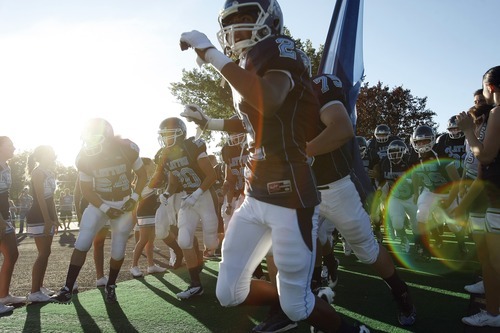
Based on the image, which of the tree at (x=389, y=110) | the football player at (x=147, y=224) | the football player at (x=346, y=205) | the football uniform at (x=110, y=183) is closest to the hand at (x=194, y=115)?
the football player at (x=346, y=205)

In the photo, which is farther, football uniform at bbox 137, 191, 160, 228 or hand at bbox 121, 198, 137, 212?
football uniform at bbox 137, 191, 160, 228

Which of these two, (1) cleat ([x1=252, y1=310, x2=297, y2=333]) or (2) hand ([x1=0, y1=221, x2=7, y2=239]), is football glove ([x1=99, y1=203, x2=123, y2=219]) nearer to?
(2) hand ([x1=0, y1=221, x2=7, y2=239])

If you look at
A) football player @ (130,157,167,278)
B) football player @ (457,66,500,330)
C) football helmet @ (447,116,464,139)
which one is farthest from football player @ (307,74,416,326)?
football helmet @ (447,116,464,139)

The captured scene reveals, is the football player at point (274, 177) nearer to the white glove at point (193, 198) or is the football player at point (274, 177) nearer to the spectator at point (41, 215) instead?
the white glove at point (193, 198)

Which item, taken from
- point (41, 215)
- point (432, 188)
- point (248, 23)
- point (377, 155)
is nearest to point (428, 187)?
point (432, 188)

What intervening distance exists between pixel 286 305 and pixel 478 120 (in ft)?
9.42

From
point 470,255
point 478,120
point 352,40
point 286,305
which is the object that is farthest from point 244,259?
Result: point 470,255

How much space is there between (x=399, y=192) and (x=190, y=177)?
414 centimetres

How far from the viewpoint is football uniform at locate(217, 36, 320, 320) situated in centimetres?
261

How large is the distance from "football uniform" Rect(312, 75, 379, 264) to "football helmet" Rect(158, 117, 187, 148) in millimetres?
2809

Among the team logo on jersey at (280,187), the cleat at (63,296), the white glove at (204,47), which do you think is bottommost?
the cleat at (63,296)

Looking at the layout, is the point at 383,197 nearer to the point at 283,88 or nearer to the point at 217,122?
the point at 217,122

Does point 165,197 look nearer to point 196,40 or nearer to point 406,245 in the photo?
point 196,40

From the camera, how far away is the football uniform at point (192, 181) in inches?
242
